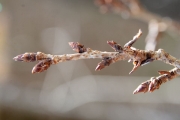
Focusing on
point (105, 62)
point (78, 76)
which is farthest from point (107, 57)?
point (78, 76)

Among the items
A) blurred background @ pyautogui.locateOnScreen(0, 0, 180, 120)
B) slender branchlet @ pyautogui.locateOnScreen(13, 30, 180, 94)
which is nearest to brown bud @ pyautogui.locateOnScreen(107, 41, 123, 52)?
slender branchlet @ pyautogui.locateOnScreen(13, 30, 180, 94)

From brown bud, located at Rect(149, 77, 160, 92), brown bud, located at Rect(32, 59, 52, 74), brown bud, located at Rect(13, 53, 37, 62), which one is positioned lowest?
brown bud, located at Rect(149, 77, 160, 92)

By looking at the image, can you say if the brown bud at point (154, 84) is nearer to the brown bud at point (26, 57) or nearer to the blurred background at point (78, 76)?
the brown bud at point (26, 57)

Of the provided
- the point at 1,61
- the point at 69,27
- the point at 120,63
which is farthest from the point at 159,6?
the point at 1,61

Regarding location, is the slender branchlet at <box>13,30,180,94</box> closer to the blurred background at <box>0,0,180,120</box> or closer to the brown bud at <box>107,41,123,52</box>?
the brown bud at <box>107,41,123,52</box>

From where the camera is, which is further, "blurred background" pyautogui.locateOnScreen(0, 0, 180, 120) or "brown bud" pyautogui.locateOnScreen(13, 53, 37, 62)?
"blurred background" pyautogui.locateOnScreen(0, 0, 180, 120)

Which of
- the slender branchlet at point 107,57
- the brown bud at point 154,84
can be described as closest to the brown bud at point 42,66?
the slender branchlet at point 107,57

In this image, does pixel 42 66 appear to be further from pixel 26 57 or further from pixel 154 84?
pixel 154 84

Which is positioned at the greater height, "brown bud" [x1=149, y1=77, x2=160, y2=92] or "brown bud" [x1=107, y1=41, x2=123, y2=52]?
"brown bud" [x1=107, y1=41, x2=123, y2=52]
